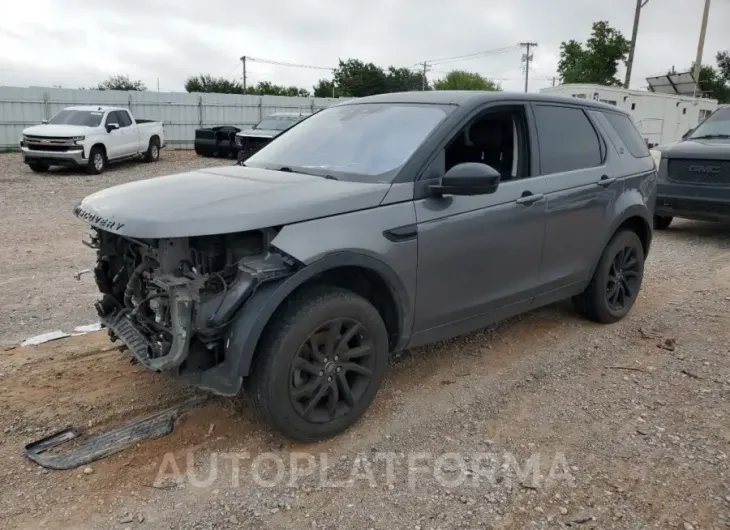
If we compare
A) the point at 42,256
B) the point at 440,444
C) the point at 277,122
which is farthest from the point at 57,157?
the point at 440,444

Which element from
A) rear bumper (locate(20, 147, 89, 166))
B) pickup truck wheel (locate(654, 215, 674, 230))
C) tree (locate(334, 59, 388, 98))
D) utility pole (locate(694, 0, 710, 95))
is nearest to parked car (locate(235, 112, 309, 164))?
rear bumper (locate(20, 147, 89, 166))

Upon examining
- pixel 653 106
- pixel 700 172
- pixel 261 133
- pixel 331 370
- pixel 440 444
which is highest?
pixel 653 106

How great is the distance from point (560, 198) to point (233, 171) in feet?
7.55

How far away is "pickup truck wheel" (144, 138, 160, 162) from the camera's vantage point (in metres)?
19.5

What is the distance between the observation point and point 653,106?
89.8 feet

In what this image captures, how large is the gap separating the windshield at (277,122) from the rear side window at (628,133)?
1360 cm

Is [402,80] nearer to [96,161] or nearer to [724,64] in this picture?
[724,64]

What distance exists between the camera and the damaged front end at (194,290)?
291 centimetres

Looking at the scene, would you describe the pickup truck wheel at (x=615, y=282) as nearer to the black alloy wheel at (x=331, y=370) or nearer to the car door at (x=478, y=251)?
the car door at (x=478, y=251)

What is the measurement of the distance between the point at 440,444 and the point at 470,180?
1473 millimetres

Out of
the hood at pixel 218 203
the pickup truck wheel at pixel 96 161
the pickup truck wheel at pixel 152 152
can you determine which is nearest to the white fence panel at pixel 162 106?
the pickup truck wheel at pixel 152 152

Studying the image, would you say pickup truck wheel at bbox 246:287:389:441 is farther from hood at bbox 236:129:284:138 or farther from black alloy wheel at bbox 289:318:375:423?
hood at bbox 236:129:284:138

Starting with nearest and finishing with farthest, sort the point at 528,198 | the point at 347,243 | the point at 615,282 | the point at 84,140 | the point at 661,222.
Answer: the point at 347,243, the point at 528,198, the point at 615,282, the point at 661,222, the point at 84,140

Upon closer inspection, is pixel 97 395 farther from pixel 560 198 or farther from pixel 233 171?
pixel 560 198
